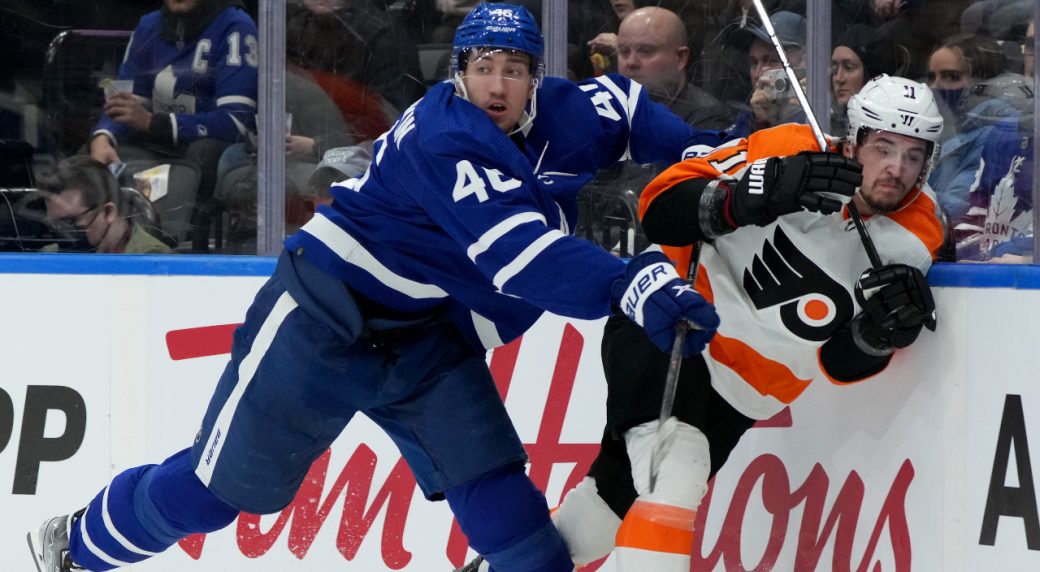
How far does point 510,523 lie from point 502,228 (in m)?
0.59

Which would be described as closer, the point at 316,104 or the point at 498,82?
the point at 498,82

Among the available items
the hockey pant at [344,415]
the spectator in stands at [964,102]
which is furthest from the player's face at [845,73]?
the hockey pant at [344,415]

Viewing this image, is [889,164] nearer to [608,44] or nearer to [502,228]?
[502,228]

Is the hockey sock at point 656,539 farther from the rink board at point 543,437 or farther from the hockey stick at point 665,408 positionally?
the rink board at point 543,437

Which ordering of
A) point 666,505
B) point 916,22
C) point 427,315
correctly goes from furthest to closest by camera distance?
point 916,22
point 427,315
point 666,505

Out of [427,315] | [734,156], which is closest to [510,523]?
[427,315]

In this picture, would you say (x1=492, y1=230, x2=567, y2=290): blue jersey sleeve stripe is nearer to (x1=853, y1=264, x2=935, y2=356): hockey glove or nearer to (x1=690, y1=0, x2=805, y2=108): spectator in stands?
(x1=853, y1=264, x2=935, y2=356): hockey glove

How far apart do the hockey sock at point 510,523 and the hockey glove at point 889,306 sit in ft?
2.00

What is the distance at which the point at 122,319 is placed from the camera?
3.19m

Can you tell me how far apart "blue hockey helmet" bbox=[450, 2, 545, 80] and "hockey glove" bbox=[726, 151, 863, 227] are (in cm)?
40

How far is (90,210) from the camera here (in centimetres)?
350

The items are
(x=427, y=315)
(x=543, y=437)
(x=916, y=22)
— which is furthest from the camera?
(x=916, y=22)

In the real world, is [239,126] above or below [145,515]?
above

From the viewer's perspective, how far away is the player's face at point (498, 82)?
2330mm
